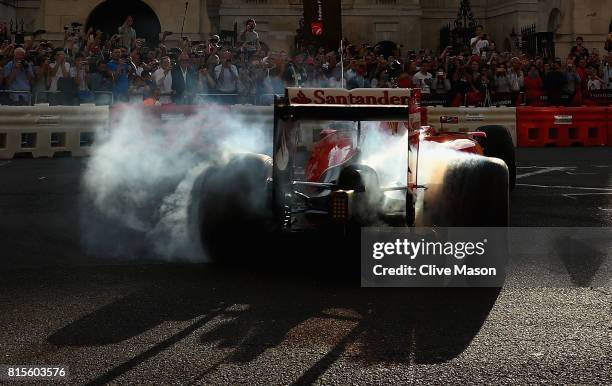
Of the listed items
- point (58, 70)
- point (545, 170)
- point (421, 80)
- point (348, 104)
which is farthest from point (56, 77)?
point (348, 104)

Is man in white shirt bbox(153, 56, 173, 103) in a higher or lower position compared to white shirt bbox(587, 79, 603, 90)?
lower

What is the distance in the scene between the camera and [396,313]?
18.2ft

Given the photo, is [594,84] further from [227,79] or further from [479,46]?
[227,79]

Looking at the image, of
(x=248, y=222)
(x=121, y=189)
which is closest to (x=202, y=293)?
(x=248, y=222)

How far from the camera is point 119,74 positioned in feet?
60.0

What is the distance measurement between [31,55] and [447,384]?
16407mm

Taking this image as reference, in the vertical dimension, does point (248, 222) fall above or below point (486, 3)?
below

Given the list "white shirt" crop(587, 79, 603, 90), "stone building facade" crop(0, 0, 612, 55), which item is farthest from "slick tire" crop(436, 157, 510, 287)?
"stone building facade" crop(0, 0, 612, 55)

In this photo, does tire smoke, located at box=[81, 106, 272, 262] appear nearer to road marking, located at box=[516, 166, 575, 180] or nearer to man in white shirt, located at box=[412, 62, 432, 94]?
road marking, located at box=[516, 166, 575, 180]

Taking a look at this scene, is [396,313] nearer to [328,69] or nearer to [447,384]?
[447,384]

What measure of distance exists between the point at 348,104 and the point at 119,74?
12480 millimetres

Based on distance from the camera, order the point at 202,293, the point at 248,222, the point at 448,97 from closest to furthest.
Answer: the point at 202,293, the point at 248,222, the point at 448,97

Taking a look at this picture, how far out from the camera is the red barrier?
67.3 ft

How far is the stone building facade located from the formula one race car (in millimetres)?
31356
